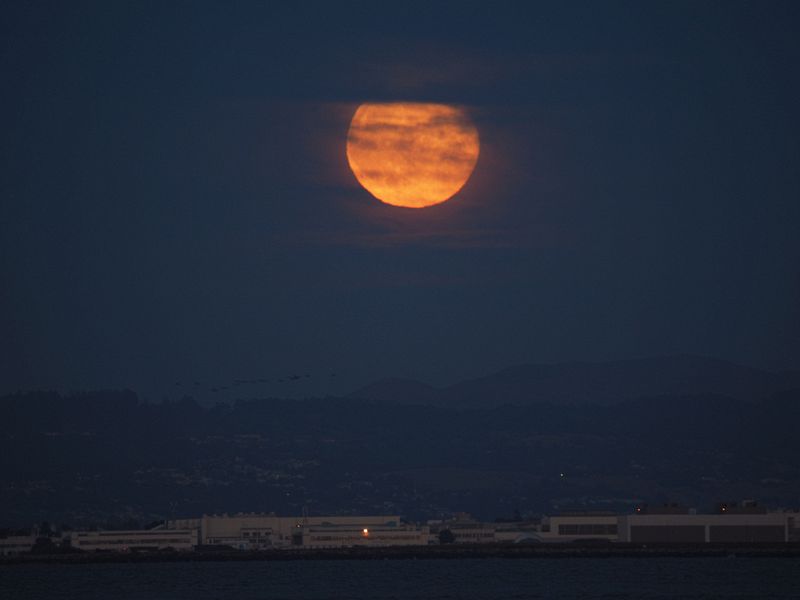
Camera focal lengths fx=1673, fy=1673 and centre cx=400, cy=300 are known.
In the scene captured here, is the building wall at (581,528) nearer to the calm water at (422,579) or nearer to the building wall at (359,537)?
the building wall at (359,537)

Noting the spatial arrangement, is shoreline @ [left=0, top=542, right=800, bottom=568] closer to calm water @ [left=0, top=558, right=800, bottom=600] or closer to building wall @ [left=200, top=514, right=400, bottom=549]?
calm water @ [left=0, top=558, right=800, bottom=600]

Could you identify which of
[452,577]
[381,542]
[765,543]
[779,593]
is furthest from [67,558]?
[779,593]

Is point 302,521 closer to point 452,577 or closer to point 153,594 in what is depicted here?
point 452,577

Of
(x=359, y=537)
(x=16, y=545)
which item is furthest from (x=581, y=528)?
(x=16, y=545)

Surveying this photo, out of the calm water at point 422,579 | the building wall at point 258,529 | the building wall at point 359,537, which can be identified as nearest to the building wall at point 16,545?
the building wall at point 258,529

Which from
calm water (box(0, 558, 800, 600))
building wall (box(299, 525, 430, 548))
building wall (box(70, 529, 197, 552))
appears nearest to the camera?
calm water (box(0, 558, 800, 600))

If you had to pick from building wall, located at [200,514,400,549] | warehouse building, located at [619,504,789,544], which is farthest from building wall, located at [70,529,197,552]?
warehouse building, located at [619,504,789,544]
